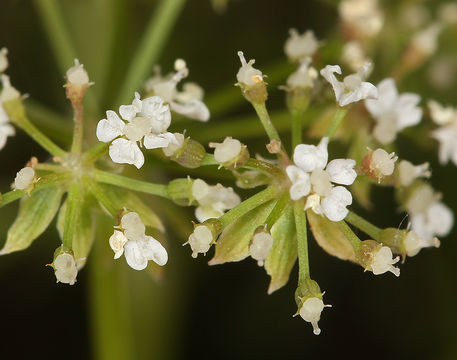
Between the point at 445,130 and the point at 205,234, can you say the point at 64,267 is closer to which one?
the point at 205,234

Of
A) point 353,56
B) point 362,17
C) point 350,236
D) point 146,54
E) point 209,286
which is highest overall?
point 146,54

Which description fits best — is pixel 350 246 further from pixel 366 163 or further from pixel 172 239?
pixel 172 239

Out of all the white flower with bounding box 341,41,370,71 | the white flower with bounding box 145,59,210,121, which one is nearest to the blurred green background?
the white flower with bounding box 341,41,370,71

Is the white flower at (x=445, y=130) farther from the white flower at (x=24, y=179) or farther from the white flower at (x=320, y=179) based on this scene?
the white flower at (x=24, y=179)

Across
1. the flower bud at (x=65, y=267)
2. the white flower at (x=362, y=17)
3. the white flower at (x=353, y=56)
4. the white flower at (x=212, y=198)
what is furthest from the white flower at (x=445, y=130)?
the flower bud at (x=65, y=267)

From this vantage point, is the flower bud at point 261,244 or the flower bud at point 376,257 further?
the flower bud at point 376,257

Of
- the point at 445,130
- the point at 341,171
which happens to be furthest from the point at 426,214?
the point at 341,171

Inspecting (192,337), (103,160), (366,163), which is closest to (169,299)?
(192,337)
